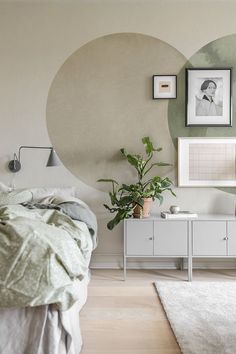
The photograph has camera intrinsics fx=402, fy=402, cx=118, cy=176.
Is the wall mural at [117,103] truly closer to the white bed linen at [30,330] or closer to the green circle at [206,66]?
the green circle at [206,66]

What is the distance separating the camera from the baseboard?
13.5ft

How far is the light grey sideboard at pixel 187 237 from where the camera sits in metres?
3.70

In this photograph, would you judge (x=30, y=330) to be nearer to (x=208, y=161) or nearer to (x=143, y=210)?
(x=143, y=210)

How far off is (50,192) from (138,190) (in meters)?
0.85

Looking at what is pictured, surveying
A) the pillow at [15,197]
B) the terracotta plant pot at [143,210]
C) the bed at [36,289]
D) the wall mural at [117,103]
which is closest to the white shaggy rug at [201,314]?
the terracotta plant pot at [143,210]

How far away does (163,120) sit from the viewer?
4102 mm

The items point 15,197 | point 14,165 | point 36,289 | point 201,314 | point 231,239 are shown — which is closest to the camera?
point 36,289

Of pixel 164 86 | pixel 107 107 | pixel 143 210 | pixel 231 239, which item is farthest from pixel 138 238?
pixel 164 86

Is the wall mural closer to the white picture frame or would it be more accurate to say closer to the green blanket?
the white picture frame

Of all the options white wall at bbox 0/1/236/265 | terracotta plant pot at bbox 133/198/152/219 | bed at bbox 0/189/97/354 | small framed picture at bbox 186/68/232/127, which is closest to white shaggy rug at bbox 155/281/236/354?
terracotta plant pot at bbox 133/198/152/219

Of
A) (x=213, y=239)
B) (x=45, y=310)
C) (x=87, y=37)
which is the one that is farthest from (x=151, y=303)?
(x=87, y=37)

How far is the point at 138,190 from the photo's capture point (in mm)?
3723

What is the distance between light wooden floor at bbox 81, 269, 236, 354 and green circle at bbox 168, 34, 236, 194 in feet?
3.97

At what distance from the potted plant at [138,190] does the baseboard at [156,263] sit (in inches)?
22.2
